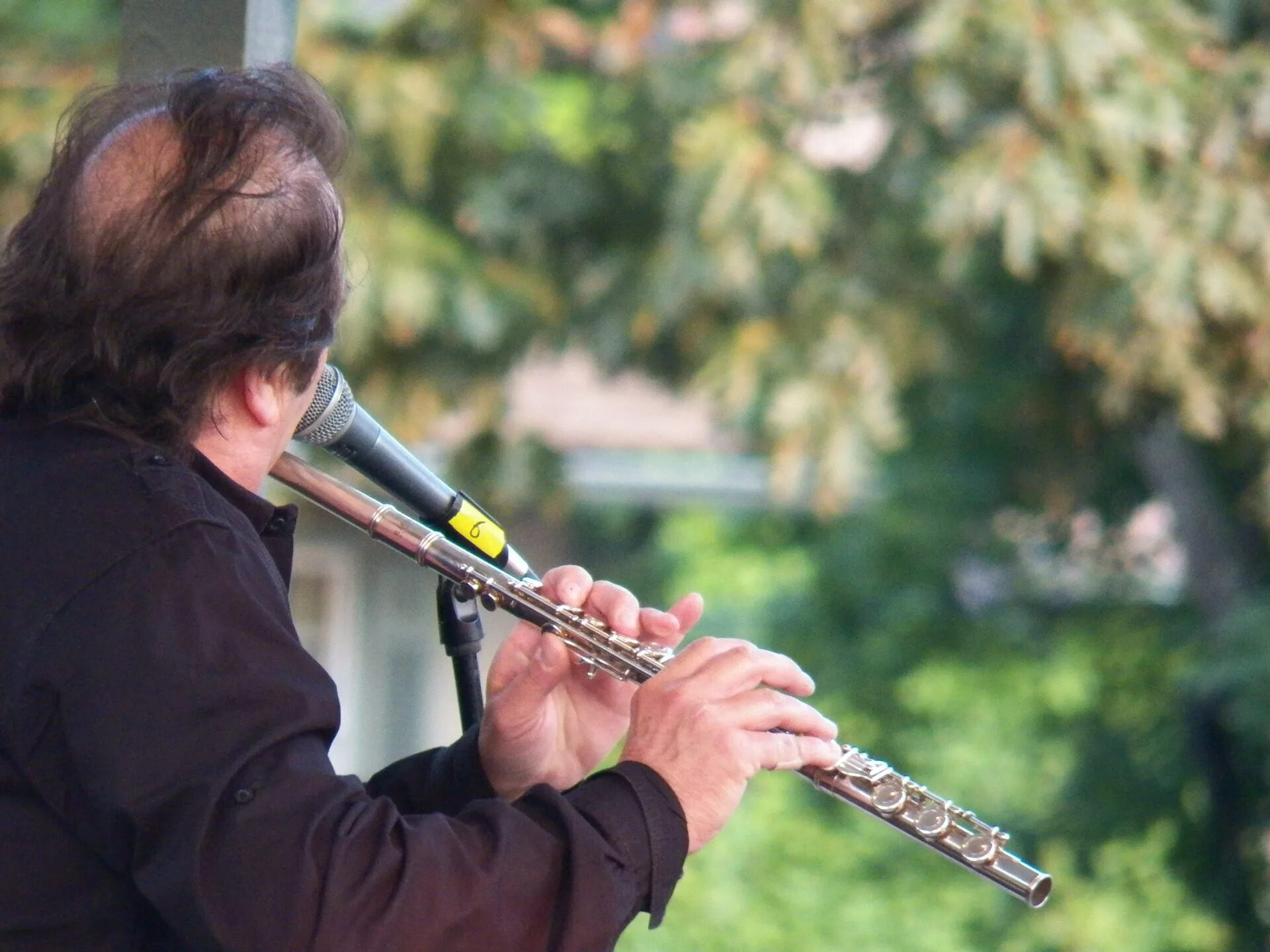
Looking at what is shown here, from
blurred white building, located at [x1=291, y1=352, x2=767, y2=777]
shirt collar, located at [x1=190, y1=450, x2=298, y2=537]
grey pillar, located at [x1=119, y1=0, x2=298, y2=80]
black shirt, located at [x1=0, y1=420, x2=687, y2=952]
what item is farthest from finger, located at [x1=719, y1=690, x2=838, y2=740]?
blurred white building, located at [x1=291, y1=352, x2=767, y2=777]

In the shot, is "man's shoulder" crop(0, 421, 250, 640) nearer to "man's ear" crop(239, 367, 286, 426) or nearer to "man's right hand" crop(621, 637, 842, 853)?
"man's ear" crop(239, 367, 286, 426)

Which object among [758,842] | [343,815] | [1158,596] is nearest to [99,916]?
[343,815]

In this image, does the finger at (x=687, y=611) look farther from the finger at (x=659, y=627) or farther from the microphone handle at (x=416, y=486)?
the microphone handle at (x=416, y=486)

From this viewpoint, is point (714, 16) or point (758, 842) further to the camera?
point (758, 842)

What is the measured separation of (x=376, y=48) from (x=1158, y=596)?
3572 mm

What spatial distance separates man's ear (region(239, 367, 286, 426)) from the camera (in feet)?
4.60

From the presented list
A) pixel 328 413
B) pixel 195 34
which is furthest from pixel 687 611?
pixel 195 34

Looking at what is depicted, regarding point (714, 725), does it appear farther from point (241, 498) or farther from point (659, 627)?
point (241, 498)

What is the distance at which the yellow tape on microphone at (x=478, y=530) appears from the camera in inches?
69.4

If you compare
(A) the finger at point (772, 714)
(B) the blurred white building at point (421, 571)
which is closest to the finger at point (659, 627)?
(A) the finger at point (772, 714)

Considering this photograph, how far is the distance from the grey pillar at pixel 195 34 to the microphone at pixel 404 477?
1.48 ft

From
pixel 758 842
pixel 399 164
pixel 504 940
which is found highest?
pixel 504 940

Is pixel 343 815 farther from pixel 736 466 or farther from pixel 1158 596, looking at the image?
pixel 736 466

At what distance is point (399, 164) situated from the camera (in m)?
4.16
